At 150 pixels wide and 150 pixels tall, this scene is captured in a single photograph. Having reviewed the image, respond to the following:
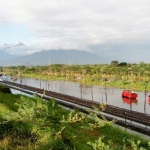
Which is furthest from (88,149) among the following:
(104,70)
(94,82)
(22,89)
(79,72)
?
(79,72)

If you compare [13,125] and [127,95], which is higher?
[13,125]

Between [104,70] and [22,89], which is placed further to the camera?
[104,70]

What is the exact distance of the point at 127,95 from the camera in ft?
178

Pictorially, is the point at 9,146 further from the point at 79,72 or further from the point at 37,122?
the point at 79,72

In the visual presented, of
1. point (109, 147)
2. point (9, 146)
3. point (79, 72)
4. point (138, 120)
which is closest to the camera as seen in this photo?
point (109, 147)

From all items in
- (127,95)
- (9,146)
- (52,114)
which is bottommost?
(127,95)

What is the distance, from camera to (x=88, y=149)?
12469 millimetres

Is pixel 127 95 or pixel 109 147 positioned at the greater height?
pixel 109 147

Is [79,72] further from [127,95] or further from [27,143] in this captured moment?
[27,143]

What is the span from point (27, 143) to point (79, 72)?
104221 millimetres

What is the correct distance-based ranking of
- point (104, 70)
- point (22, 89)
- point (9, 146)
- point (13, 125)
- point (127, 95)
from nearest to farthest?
1. point (9, 146)
2. point (13, 125)
3. point (127, 95)
4. point (22, 89)
5. point (104, 70)

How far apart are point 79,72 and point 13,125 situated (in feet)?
337

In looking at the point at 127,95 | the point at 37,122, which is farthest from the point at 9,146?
the point at 127,95

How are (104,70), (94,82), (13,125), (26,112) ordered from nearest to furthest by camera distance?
(26,112), (13,125), (94,82), (104,70)
